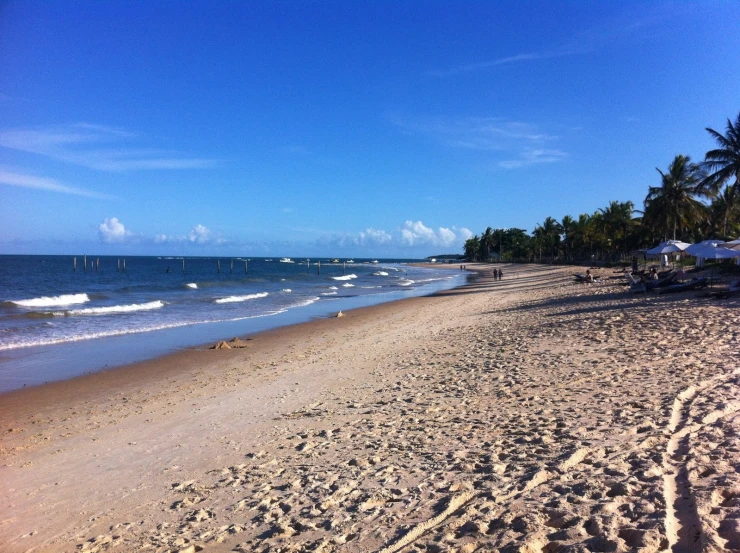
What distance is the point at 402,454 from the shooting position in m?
5.25

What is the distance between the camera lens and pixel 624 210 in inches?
2319

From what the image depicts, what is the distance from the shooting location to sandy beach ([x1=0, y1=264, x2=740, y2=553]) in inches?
143

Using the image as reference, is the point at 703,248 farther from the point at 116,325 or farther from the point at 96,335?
the point at 116,325

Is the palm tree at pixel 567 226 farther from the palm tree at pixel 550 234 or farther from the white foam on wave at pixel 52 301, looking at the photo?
the white foam on wave at pixel 52 301

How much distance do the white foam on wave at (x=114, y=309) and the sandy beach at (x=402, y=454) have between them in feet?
43.8

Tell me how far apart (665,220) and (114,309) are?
1655 inches

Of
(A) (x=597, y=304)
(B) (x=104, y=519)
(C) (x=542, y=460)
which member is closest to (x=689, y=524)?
(C) (x=542, y=460)

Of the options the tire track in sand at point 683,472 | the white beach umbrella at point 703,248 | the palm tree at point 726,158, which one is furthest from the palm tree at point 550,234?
the tire track in sand at point 683,472

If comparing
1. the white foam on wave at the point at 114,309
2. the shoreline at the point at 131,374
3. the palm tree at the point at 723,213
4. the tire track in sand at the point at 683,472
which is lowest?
the shoreline at the point at 131,374

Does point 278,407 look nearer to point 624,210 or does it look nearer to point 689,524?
point 689,524

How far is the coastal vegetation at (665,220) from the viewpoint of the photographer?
30.4 m

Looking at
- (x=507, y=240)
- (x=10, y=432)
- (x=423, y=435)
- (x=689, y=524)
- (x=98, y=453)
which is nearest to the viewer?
(x=689, y=524)

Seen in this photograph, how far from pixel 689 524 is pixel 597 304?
15.1m

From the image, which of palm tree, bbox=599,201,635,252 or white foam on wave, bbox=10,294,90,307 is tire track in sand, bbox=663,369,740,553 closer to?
white foam on wave, bbox=10,294,90,307
